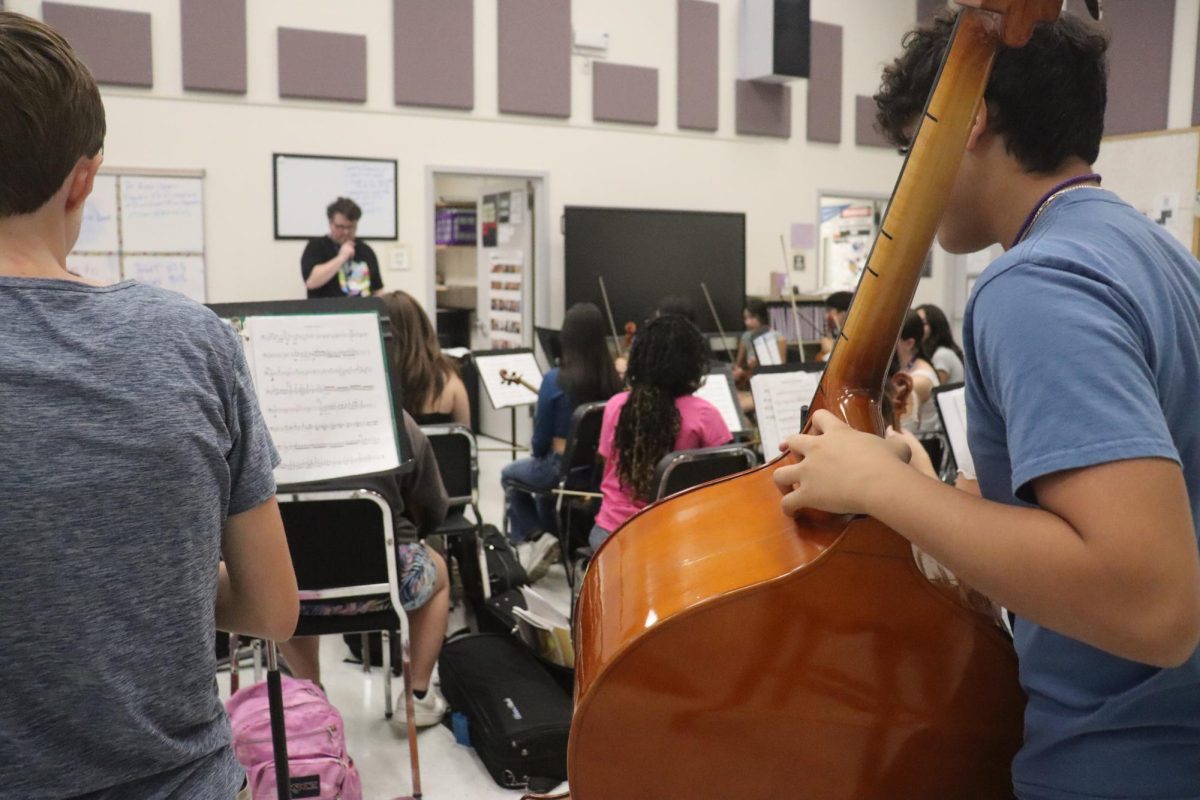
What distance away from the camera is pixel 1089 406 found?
2.26 feet

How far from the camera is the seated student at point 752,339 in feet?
17.9

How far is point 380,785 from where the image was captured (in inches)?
104

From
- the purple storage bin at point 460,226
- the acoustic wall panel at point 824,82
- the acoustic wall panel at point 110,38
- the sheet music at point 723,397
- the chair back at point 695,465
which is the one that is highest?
the acoustic wall panel at point 824,82

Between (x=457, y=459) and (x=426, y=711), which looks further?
(x=457, y=459)

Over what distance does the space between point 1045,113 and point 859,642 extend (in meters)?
0.52

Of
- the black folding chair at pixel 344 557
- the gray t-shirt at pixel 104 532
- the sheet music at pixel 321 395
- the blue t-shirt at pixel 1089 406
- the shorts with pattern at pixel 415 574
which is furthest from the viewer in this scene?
the shorts with pattern at pixel 415 574

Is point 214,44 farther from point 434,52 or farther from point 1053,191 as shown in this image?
point 1053,191

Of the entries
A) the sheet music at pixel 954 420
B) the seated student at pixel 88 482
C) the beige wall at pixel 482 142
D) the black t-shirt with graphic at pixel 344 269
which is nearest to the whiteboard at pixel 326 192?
the beige wall at pixel 482 142

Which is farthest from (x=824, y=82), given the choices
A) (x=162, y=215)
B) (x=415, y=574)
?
(x=415, y=574)

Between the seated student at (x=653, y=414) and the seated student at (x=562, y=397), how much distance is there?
909 millimetres

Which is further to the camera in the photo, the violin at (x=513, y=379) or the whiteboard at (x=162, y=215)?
the whiteboard at (x=162, y=215)

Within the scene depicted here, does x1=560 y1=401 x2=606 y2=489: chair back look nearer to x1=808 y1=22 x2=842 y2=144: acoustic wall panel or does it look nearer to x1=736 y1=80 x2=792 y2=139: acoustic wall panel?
x1=736 y1=80 x2=792 y2=139: acoustic wall panel

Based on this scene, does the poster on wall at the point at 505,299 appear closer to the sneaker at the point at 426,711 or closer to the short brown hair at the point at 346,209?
the short brown hair at the point at 346,209

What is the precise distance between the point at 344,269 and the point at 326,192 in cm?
59
